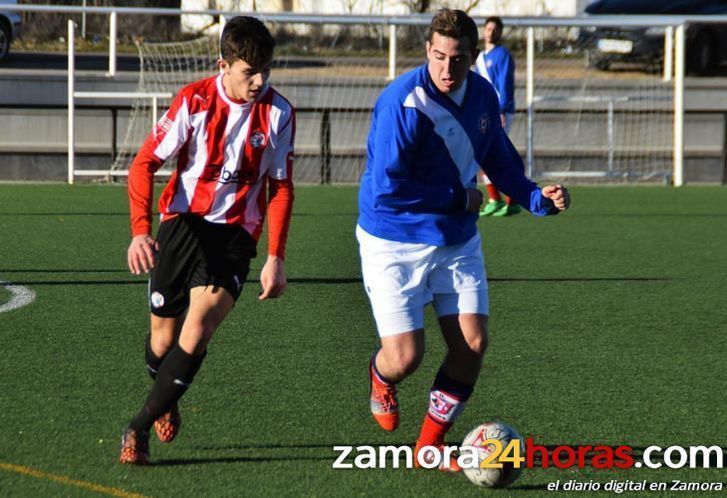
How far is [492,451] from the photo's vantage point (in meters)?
4.57

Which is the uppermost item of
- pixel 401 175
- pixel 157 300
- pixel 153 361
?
pixel 401 175

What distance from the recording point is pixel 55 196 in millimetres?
15211

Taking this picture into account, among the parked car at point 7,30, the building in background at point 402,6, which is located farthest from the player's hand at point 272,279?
the building in background at point 402,6

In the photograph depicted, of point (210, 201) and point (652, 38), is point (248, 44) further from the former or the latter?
point (652, 38)

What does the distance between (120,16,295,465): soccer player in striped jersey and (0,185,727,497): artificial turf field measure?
36 cm

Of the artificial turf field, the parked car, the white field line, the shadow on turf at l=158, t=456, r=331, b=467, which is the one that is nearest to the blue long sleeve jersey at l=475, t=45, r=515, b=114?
the artificial turf field

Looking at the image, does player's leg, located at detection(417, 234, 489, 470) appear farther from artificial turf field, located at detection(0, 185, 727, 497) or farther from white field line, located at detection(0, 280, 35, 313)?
white field line, located at detection(0, 280, 35, 313)

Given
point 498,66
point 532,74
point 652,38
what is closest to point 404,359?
point 498,66

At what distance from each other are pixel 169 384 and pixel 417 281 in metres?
0.97

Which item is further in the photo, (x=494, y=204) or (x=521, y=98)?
(x=521, y=98)

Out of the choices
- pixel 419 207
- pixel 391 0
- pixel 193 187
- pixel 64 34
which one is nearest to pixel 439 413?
pixel 419 207

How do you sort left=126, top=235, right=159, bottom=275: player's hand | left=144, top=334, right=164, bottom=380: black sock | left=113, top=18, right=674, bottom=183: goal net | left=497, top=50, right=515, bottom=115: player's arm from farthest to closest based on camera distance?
1. left=113, top=18, right=674, bottom=183: goal net
2. left=497, top=50, right=515, bottom=115: player's arm
3. left=144, top=334, right=164, bottom=380: black sock
4. left=126, top=235, right=159, bottom=275: player's hand

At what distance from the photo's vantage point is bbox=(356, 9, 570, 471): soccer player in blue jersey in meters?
4.63

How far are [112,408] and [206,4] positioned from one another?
2795 centimetres
